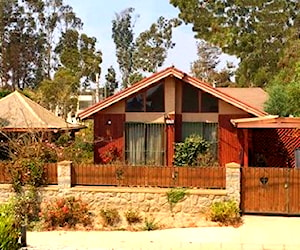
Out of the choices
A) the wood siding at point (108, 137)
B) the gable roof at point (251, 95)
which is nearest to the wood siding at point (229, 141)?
the wood siding at point (108, 137)

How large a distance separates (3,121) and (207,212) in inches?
426

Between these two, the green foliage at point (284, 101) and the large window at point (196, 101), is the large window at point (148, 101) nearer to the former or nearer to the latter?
the large window at point (196, 101)

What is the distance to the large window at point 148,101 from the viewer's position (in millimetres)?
20141

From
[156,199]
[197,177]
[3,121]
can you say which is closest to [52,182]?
[156,199]

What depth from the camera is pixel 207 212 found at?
15.2 metres

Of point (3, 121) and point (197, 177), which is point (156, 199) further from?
point (3, 121)

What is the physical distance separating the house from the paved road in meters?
5.50

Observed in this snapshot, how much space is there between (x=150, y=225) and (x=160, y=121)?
6165 mm

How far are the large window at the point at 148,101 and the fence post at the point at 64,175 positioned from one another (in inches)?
200

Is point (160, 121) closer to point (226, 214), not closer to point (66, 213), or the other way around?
point (226, 214)

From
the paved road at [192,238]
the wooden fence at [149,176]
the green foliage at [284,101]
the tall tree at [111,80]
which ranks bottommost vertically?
the paved road at [192,238]

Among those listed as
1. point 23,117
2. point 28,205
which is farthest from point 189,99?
point 28,205

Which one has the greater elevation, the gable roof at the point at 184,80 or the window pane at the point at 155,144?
the gable roof at the point at 184,80

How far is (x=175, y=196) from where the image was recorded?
1539 centimetres
